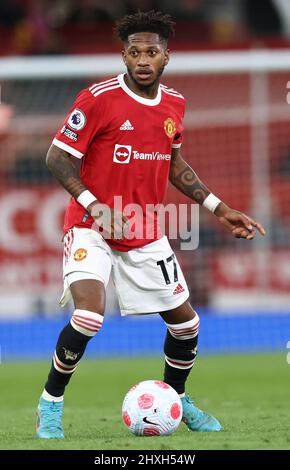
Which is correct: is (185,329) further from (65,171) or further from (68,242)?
(65,171)

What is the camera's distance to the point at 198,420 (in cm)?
727

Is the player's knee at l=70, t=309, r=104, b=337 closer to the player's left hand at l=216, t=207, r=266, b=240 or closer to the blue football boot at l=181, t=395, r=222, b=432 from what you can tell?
the blue football boot at l=181, t=395, r=222, b=432

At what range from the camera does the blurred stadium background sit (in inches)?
561

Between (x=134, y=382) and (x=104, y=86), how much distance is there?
4441mm

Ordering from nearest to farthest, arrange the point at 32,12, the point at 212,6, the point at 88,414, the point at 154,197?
1. the point at 154,197
2. the point at 88,414
3. the point at 32,12
4. the point at 212,6

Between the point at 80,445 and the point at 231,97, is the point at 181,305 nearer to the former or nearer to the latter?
the point at 80,445

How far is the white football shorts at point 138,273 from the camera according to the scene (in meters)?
7.09

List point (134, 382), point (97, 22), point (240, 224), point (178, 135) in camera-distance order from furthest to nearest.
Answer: point (97, 22), point (134, 382), point (178, 135), point (240, 224)

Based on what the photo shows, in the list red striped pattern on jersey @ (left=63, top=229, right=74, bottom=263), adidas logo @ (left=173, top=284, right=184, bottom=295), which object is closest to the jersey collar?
red striped pattern on jersey @ (left=63, top=229, right=74, bottom=263)

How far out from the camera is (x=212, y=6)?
69.5ft

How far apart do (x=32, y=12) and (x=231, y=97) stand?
5.05 meters

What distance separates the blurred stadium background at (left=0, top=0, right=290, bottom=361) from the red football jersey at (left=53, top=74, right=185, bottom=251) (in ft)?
22.6

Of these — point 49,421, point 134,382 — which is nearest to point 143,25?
point 49,421
